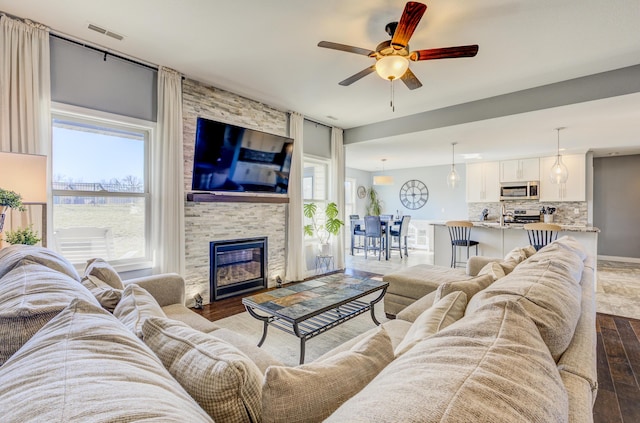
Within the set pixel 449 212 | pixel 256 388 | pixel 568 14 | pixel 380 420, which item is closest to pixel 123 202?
pixel 256 388

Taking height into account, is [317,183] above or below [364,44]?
below

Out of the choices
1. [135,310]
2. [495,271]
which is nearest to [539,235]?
[495,271]

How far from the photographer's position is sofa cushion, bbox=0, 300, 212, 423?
434 mm

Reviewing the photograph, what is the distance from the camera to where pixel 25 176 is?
6.98ft

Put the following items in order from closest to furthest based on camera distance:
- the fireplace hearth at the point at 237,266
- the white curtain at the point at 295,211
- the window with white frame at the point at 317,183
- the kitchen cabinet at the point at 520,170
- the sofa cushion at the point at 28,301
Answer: the sofa cushion at the point at 28,301, the fireplace hearth at the point at 237,266, the white curtain at the point at 295,211, the window with white frame at the point at 317,183, the kitchen cabinet at the point at 520,170

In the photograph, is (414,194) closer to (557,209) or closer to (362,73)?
(557,209)

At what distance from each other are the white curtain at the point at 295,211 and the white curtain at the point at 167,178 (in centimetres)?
174

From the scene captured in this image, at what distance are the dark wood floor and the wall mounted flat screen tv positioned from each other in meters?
1.58

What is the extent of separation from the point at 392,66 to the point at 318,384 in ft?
7.90

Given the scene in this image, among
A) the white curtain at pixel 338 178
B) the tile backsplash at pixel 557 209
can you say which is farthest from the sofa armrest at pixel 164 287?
the tile backsplash at pixel 557 209

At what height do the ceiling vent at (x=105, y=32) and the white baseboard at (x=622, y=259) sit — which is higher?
the ceiling vent at (x=105, y=32)

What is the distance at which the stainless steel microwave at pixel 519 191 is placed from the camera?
707 cm

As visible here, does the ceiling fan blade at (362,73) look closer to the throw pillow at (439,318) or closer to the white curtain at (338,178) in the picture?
the throw pillow at (439,318)

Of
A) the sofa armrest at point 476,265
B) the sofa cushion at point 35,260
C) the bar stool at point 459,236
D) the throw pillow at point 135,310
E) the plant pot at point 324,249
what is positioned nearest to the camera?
the throw pillow at point 135,310
